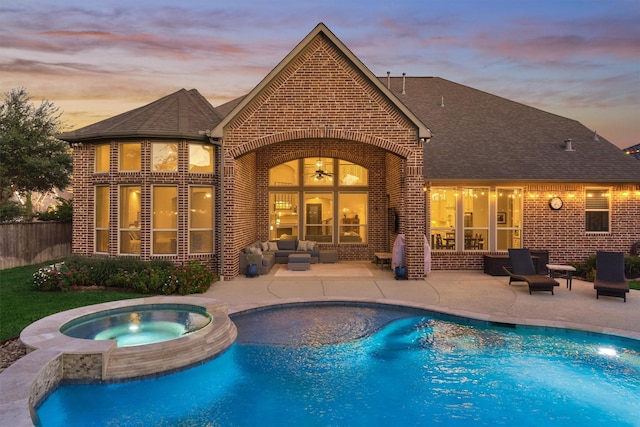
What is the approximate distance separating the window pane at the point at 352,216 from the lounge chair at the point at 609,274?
29.8 feet

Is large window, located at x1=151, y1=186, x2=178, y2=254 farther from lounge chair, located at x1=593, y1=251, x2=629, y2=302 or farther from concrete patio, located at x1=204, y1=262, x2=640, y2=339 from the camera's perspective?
lounge chair, located at x1=593, y1=251, x2=629, y2=302

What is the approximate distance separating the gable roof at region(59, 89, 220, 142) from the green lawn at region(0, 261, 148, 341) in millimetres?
4886

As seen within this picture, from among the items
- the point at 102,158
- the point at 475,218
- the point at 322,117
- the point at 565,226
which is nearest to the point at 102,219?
the point at 102,158

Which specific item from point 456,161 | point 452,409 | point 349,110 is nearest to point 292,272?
point 349,110

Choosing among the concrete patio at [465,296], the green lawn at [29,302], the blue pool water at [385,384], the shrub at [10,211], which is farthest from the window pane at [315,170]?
the shrub at [10,211]

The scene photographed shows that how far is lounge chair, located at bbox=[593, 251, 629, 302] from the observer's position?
10684mm

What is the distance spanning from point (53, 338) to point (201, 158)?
26.1 feet

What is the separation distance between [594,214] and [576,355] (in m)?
10.5

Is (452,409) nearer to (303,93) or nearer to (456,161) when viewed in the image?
(303,93)

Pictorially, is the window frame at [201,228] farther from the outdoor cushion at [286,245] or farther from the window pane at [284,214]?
the window pane at [284,214]

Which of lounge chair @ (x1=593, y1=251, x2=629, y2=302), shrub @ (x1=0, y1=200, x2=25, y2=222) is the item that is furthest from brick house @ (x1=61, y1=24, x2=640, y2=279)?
shrub @ (x1=0, y1=200, x2=25, y2=222)

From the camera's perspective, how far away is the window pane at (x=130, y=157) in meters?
13.3

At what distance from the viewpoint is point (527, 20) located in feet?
53.4

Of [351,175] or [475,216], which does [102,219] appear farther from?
[475,216]
